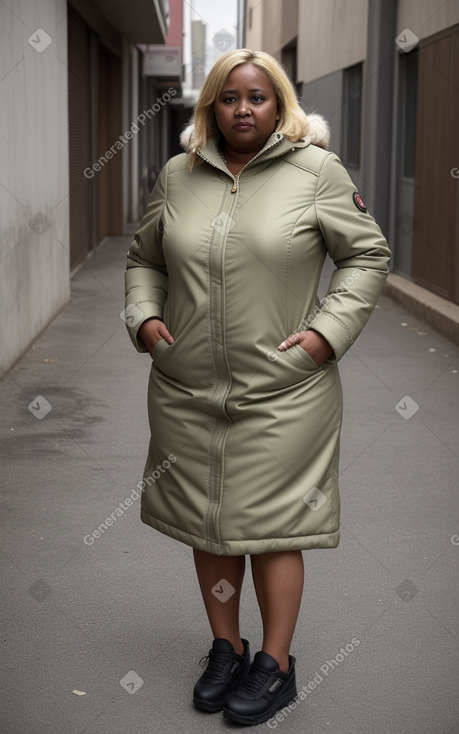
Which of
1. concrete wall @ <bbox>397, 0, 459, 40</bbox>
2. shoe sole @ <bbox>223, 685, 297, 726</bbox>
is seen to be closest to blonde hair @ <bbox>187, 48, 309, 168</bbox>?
shoe sole @ <bbox>223, 685, 297, 726</bbox>

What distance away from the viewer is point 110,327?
9930 mm

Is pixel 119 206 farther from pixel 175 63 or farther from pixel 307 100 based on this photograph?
pixel 175 63

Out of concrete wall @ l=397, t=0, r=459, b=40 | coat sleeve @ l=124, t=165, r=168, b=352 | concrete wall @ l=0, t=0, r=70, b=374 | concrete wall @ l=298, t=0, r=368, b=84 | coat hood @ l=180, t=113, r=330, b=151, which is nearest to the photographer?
coat hood @ l=180, t=113, r=330, b=151

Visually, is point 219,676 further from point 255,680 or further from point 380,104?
point 380,104

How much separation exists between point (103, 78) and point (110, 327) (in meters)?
10.2

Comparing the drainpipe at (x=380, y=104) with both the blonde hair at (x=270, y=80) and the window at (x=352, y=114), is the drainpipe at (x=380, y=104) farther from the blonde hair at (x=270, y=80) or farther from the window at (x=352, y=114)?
the blonde hair at (x=270, y=80)

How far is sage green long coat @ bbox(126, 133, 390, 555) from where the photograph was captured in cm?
289

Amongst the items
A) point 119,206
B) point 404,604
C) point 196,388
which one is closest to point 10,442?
Answer: point 404,604

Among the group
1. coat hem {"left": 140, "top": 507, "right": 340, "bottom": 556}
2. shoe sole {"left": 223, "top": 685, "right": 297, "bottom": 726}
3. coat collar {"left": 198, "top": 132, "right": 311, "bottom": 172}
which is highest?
coat collar {"left": 198, "top": 132, "right": 311, "bottom": 172}

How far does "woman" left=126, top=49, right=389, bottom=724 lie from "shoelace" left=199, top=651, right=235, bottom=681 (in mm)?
39

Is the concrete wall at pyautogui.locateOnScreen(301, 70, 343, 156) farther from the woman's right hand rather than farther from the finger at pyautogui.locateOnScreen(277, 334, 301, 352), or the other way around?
the finger at pyautogui.locateOnScreen(277, 334, 301, 352)

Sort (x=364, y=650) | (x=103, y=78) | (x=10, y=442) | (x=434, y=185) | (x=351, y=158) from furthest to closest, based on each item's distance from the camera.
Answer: (x=103, y=78), (x=351, y=158), (x=434, y=185), (x=10, y=442), (x=364, y=650)

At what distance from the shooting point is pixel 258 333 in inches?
114

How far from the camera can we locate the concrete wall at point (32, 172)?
7.69 meters
